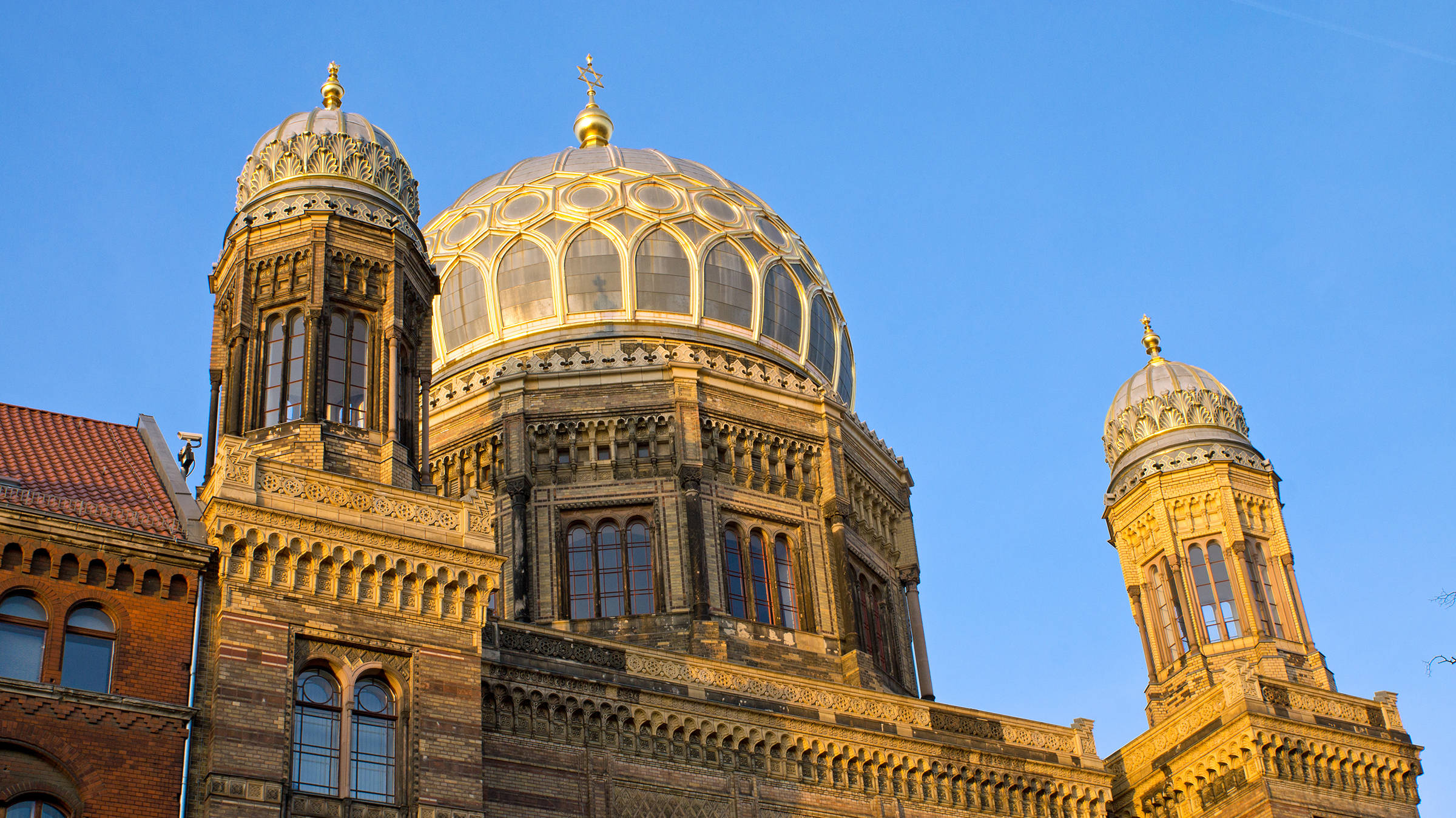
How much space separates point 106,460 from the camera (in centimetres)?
3019

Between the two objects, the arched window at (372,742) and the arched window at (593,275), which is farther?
the arched window at (593,275)

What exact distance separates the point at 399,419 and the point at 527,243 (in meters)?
13.6

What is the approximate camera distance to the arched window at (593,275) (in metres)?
44.0

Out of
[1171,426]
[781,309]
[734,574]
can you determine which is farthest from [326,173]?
[1171,426]

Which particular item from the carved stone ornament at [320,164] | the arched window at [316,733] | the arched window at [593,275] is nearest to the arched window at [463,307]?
the arched window at [593,275]

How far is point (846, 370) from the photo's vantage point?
1892 inches

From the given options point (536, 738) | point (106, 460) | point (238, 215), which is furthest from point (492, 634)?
point (238, 215)

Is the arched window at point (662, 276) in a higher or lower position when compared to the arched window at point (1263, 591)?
higher

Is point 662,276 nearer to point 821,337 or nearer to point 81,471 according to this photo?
point 821,337

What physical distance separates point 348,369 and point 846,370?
61.1 feet

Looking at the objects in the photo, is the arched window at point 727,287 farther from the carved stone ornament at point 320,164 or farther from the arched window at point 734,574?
the carved stone ornament at point 320,164

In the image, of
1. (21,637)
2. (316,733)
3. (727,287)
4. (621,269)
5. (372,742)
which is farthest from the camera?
(727,287)

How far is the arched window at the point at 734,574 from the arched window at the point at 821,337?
6761 millimetres

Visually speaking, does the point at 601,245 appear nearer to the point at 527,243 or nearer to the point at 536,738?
the point at 527,243
